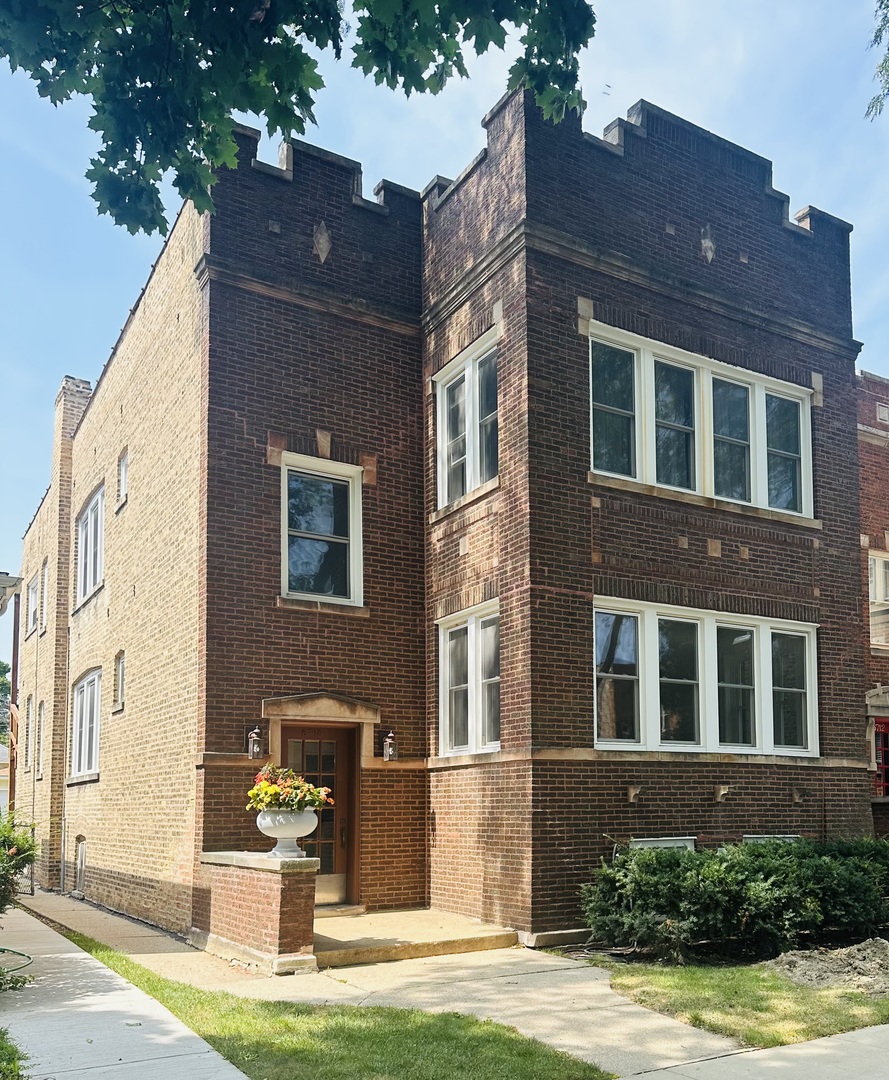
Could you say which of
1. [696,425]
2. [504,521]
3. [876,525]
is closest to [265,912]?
[504,521]

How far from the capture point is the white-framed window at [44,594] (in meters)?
24.4

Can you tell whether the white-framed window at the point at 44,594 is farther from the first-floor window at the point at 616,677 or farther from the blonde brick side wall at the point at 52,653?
the first-floor window at the point at 616,677

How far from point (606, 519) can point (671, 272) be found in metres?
3.48

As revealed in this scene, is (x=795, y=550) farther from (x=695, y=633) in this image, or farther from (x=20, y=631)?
(x=20, y=631)

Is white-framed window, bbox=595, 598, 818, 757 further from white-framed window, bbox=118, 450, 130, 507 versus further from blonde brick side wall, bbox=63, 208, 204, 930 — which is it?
white-framed window, bbox=118, 450, 130, 507

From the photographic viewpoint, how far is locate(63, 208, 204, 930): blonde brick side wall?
13711 millimetres

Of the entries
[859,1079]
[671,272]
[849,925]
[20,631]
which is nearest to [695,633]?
[849,925]

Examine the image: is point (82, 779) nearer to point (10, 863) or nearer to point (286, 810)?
point (10, 863)

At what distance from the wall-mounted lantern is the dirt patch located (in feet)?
19.3

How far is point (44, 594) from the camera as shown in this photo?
83.4 ft

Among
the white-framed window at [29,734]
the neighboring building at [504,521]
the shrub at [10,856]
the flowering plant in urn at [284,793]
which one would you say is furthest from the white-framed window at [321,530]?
the white-framed window at [29,734]

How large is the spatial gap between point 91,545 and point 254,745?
33.0 feet

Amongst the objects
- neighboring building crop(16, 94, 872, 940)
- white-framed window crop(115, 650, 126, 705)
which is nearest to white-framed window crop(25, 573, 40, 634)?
white-framed window crop(115, 650, 126, 705)

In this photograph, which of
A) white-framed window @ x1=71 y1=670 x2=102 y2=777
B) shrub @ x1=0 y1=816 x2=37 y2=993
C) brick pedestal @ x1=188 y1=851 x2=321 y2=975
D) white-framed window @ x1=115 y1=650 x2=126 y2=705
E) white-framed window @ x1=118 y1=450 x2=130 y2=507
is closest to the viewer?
shrub @ x1=0 y1=816 x2=37 y2=993
